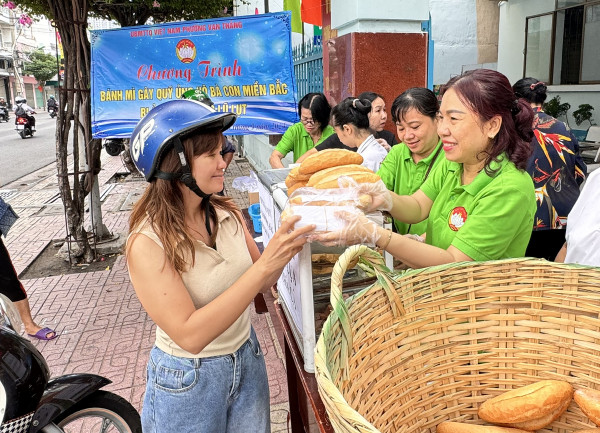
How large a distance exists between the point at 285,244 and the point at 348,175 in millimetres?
330

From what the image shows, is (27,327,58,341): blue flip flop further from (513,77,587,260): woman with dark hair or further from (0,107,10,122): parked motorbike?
(0,107,10,122): parked motorbike

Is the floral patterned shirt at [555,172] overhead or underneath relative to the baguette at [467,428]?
overhead

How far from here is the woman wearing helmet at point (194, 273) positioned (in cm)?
143

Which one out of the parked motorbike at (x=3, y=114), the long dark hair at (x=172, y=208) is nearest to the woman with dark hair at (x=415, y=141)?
the long dark hair at (x=172, y=208)

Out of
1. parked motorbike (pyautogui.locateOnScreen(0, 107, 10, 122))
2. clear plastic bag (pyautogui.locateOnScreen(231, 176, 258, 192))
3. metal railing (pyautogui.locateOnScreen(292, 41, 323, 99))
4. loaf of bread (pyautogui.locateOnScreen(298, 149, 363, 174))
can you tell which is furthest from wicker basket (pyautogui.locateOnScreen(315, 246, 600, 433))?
parked motorbike (pyautogui.locateOnScreen(0, 107, 10, 122))

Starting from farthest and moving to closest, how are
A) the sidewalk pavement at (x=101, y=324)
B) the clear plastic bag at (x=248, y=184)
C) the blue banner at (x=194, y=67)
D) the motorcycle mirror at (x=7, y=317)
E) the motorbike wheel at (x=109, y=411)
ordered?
the blue banner at (x=194, y=67)
the clear plastic bag at (x=248, y=184)
the sidewalk pavement at (x=101, y=324)
the motorbike wheel at (x=109, y=411)
the motorcycle mirror at (x=7, y=317)

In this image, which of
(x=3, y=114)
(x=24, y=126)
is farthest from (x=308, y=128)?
(x=3, y=114)

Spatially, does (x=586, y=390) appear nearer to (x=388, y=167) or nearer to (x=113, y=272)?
(x=388, y=167)

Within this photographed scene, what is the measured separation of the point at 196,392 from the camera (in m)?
1.58

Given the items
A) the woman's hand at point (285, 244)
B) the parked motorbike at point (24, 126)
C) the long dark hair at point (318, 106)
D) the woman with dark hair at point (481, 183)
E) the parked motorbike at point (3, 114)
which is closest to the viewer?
the woman's hand at point (285, 244)

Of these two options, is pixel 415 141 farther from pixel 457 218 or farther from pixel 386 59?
pixel 386 59

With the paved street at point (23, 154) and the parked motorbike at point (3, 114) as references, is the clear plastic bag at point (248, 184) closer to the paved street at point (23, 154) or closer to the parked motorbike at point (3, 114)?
the paved street at point (23, 154)

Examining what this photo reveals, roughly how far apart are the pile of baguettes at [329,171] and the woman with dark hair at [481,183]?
0.07 metres

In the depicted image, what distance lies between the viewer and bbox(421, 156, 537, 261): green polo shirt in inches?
61.7
